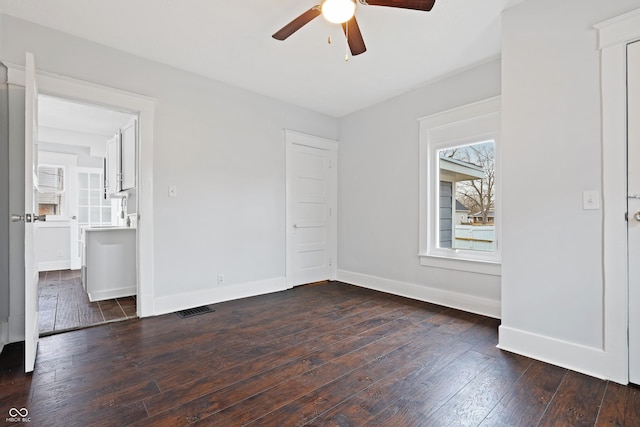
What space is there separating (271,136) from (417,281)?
8.67 feet

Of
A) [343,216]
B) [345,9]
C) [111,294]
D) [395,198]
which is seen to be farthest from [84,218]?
[345,9]

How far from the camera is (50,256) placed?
5773mm

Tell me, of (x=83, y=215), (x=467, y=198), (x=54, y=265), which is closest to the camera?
(x=467, y=198)

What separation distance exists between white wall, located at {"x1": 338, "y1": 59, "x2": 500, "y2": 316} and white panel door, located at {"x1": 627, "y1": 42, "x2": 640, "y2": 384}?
1178 mm

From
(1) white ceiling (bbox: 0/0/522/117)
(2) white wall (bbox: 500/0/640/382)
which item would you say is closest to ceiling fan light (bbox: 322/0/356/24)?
(1) white ceiling (bbox: 0/0/522/117)

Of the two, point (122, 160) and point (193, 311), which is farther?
point (122, 160)

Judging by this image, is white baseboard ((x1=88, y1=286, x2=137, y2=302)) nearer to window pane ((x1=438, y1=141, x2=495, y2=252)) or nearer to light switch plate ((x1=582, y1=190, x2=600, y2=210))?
window pane ((x1=438, y1=141, x2=495, y2=252))

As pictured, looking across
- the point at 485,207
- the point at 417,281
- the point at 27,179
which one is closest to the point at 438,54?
the point at 485,207

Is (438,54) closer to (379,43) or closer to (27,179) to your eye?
(379,43)

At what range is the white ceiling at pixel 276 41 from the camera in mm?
2354

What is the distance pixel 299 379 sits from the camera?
196 cm

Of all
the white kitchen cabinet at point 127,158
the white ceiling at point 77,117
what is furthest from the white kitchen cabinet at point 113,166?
the white ceiling at point 77,117

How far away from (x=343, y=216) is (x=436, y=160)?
165cm

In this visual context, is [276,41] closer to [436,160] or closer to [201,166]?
[201,166]
